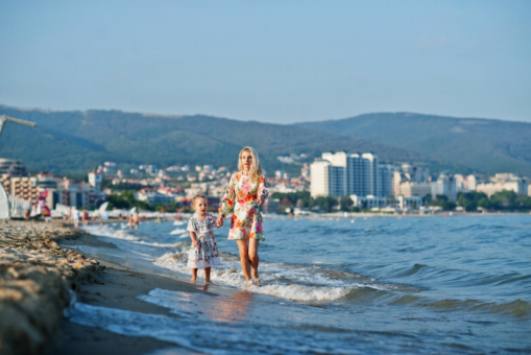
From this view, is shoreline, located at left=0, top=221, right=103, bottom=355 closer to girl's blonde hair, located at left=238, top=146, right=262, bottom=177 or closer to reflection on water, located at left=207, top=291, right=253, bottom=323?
reflection on water, located at left=207, top=291, right=253, bottom=323

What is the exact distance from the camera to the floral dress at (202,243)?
7828mm

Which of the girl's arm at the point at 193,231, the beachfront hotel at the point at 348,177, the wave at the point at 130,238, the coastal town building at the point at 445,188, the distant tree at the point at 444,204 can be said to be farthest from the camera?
the coastal town building at the point at 445,188

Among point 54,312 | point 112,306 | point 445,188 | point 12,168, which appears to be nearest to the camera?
point 54,312

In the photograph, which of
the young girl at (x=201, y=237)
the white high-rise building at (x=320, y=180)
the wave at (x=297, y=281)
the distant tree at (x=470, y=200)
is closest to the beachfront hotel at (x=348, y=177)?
the white high-rise building at (x=320, y=180)

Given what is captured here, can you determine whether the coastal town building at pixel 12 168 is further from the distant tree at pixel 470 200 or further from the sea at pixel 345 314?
the sea at pixel 345 314

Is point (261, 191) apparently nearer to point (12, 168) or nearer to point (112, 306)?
point (112, 306)

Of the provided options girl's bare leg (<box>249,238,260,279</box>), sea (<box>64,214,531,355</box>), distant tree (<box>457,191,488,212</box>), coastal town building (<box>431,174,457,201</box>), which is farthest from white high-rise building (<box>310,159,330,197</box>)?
girl's bare leg (<box>249,238,260,279</box>)

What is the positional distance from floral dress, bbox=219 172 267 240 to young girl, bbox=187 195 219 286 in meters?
0.41

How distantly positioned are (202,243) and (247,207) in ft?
2.33

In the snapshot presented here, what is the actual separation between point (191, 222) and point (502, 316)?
9.56 ft

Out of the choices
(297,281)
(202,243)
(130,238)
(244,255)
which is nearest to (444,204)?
(130,238)

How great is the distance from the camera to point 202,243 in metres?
7.86

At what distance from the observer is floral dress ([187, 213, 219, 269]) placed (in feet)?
25.7

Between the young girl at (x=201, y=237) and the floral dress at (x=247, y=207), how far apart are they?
409mm
